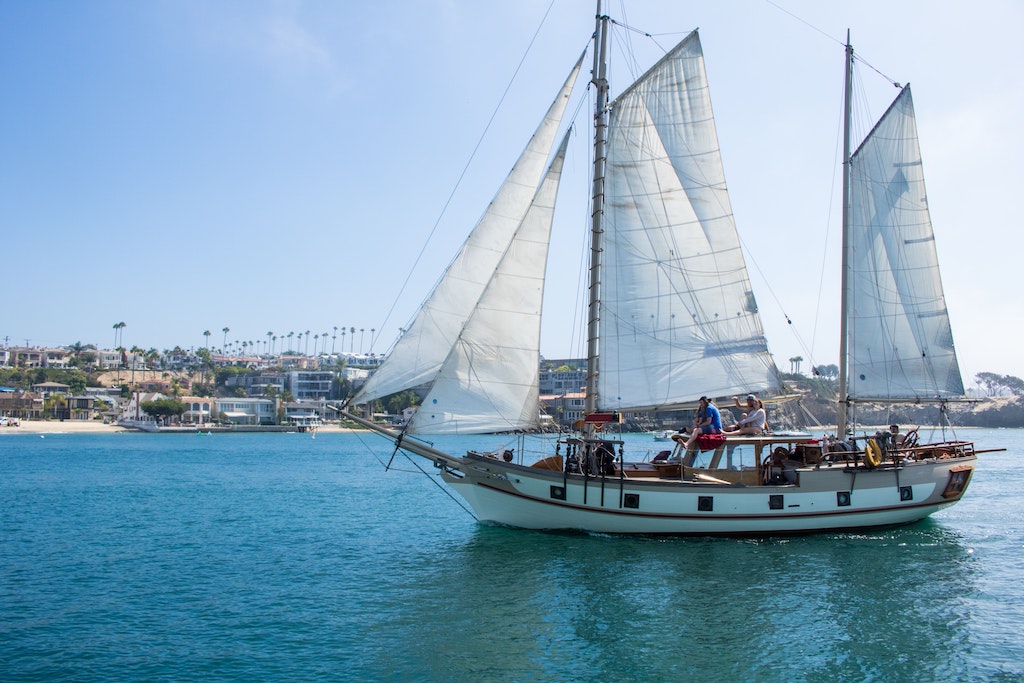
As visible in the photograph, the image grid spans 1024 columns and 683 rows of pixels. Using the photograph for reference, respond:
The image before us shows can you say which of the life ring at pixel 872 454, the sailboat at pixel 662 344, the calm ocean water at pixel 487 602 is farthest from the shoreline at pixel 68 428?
the life ring at pixel 872 454

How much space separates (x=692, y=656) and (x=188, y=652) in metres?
8.50

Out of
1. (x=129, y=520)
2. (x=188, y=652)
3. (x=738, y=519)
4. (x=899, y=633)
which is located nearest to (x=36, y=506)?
(x=129, y=520)

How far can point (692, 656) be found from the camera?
12883 mm

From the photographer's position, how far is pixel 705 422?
22.2m

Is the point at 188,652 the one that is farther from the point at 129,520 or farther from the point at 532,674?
the point at 129,520

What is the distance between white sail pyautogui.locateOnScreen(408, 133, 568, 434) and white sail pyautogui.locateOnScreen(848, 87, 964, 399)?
40.0 feet

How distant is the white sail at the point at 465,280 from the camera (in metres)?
20.2

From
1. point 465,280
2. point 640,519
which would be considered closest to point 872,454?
point 640,519

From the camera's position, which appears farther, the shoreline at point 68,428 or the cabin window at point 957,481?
the shoreline at point 68,428

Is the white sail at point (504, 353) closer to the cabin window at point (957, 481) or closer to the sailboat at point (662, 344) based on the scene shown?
the sailboat at point (662, 344)

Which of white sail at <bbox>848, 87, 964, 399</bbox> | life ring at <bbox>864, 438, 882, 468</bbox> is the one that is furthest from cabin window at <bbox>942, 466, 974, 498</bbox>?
life ring at <bbox>864, 438, 882, 468</bbox>

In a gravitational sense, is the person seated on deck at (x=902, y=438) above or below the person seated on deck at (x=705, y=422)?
below

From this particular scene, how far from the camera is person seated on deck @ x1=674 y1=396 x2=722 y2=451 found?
21953 mm

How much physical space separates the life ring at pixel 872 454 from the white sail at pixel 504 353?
978cm
